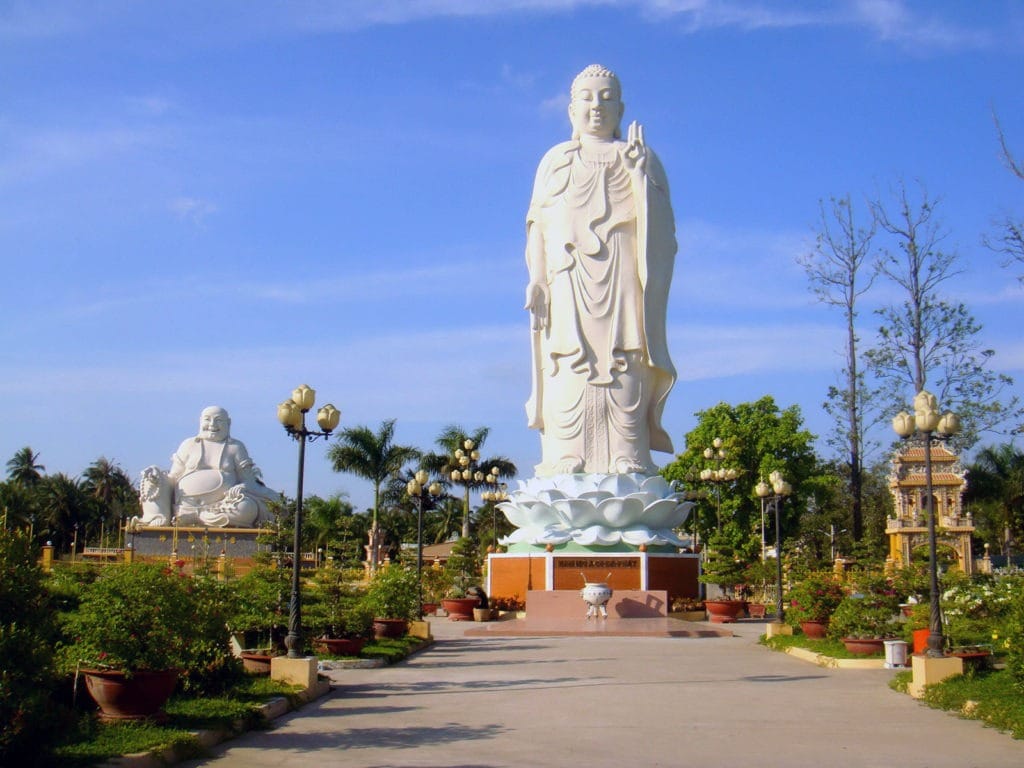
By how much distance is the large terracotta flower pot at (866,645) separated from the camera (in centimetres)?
1385

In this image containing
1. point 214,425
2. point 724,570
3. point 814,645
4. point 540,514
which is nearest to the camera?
point 814,645

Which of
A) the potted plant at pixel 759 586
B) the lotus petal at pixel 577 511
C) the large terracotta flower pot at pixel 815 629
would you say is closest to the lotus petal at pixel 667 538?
the lotus petal at pixel 577 511

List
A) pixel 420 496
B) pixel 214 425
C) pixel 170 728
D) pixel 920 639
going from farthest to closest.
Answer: pixel 214 425
pixel 420 496
pixel 920 639
pixel 170 728

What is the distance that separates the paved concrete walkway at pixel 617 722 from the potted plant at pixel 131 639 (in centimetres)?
73

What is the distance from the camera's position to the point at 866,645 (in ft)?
45.5

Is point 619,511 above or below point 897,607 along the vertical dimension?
above

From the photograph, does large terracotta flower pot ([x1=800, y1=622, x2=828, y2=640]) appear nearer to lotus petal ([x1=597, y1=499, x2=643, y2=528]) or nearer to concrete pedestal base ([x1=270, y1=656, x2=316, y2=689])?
lotus petal ([x1=597, y1=499, x2=643, y2=528])

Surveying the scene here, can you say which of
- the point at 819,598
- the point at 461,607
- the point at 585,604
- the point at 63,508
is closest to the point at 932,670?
the point at 819,598

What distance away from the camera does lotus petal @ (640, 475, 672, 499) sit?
23984 mm

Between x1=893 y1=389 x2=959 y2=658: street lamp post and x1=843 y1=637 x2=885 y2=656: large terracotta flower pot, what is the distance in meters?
2.01

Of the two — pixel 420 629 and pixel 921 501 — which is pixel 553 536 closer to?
pixel 420 629

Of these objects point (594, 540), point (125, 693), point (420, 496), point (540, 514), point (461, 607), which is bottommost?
A: point (461, 607)

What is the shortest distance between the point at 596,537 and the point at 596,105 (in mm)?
9935

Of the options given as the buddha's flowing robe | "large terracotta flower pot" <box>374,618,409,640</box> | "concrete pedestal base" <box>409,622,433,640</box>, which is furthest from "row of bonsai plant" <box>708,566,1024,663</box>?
the buddha's flowing robe
